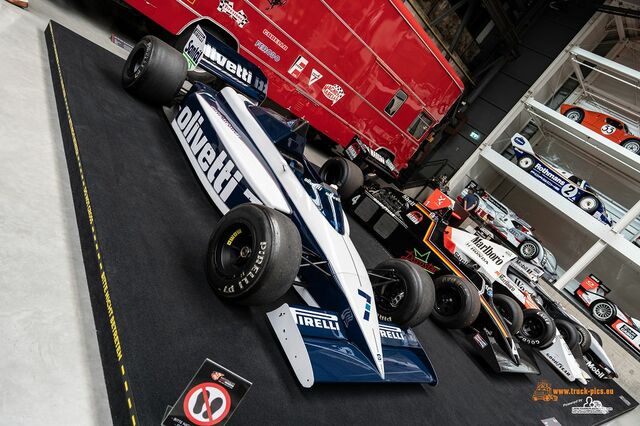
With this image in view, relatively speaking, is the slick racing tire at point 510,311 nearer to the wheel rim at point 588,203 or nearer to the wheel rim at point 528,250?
the wheel rim at point 528,250

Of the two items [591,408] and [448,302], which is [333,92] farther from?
[591,408]

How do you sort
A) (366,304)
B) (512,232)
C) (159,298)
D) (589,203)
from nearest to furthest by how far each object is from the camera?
1. (159,298)
2. (366,304)
3. (589,203)
4. (512,232)

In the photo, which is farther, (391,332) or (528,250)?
(528,250)

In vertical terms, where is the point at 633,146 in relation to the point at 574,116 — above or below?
below

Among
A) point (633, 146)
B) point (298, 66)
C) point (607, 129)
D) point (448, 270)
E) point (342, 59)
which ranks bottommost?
point (448, 270)

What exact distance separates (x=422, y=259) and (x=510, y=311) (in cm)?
123

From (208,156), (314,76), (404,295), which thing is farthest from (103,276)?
(314,76)

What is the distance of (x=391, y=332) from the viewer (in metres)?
2.49

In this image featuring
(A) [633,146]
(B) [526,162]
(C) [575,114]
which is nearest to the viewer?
(A) [633,146]

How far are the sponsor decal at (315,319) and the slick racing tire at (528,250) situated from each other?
7.72 m

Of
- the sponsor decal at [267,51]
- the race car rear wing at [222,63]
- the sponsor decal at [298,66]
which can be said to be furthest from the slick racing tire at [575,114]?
the race car rear wing at [222,63]

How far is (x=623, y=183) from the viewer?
944 centimetres

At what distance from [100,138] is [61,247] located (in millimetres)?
981

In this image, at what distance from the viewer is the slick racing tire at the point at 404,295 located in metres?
2.70
